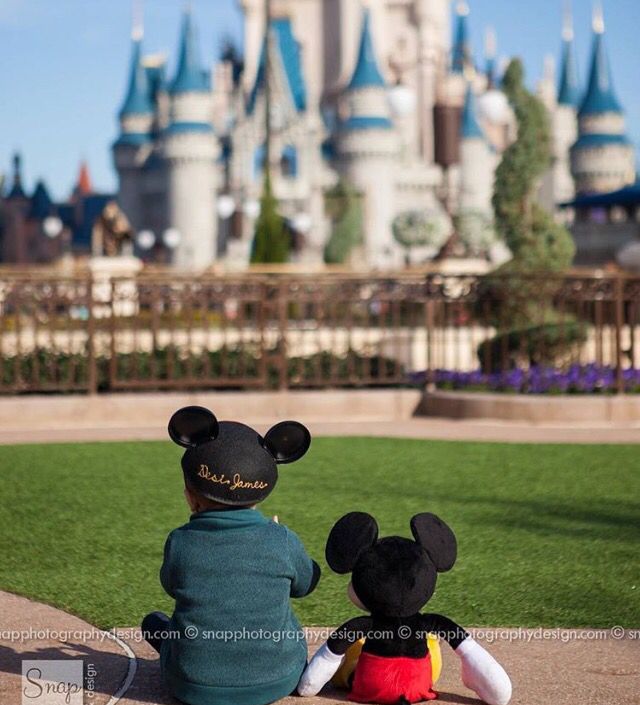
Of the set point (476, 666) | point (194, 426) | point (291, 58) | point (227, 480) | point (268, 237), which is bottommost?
point (476, 666)

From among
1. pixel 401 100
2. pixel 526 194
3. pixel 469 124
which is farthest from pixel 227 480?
pixel 469 124

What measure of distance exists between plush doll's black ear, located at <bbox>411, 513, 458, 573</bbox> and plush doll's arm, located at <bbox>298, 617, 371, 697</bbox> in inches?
9.6

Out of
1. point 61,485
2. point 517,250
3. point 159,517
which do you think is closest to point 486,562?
point 159,517

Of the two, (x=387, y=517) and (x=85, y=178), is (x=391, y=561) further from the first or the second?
(x=85, y=178)

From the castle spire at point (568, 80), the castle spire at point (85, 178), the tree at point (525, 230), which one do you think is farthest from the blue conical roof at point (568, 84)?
the tree at point (525, 230)

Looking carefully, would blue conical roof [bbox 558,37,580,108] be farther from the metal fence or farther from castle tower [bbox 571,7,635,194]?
the metal fence

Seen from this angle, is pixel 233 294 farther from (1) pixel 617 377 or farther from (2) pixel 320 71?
(2) pixel 320 71

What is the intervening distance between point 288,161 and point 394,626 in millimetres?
73636

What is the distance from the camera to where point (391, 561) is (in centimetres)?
360

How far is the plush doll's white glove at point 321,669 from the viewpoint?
3.64 metres

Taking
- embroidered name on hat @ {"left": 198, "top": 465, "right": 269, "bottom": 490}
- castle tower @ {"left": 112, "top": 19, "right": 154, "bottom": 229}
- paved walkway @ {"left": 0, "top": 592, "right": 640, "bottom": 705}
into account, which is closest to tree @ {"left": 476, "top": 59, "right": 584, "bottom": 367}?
paved walkway @ {"left": 0, "top": 592, "right": 640, "bottom": 705}

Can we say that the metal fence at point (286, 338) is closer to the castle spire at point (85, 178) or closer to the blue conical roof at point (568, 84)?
the blue conical roof at point (568, 84)

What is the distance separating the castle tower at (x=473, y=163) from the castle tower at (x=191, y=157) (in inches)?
531

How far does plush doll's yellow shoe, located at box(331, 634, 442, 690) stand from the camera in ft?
12.1
